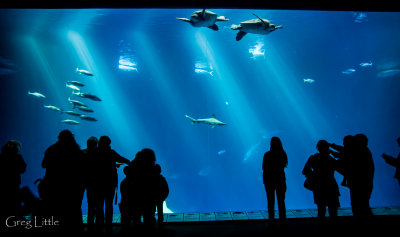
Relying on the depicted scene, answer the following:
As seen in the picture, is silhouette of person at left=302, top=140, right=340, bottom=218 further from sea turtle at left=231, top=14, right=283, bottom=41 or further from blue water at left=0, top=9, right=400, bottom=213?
blue water at left=0, top=9, right=400, bottom=213

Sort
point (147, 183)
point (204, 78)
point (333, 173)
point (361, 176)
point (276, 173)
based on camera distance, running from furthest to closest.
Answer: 1. point (204, 78)
2. point (276, 173)
3. point (333, 173)
4. point (361, 176)
5. point (147, 183)

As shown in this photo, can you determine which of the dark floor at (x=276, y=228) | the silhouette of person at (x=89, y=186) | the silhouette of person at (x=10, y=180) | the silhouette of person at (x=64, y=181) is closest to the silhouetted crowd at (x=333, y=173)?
the dark floor at (x=276, y=228)

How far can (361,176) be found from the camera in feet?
12.2

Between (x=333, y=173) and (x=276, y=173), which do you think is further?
(x=276, y=173)

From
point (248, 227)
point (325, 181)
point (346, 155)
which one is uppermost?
point (346, 155)

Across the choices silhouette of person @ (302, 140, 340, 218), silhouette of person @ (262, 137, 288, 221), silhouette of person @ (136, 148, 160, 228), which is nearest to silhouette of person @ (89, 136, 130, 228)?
silhouette of person @ (136, 148, 160, 228)

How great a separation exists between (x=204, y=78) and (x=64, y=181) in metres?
34.9

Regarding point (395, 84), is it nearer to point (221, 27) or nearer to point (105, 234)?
point (221, 27)

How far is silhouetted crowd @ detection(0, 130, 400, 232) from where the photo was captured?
3168 millimetres

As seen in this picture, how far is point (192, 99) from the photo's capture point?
35281mm

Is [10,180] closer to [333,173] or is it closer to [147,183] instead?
[147,183]

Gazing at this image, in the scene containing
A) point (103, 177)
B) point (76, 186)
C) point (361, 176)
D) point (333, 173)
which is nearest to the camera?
point (76, 186)

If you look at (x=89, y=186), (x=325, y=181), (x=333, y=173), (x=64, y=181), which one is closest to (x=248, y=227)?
(x=325, y=181)

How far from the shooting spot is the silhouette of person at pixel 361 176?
371 cm
